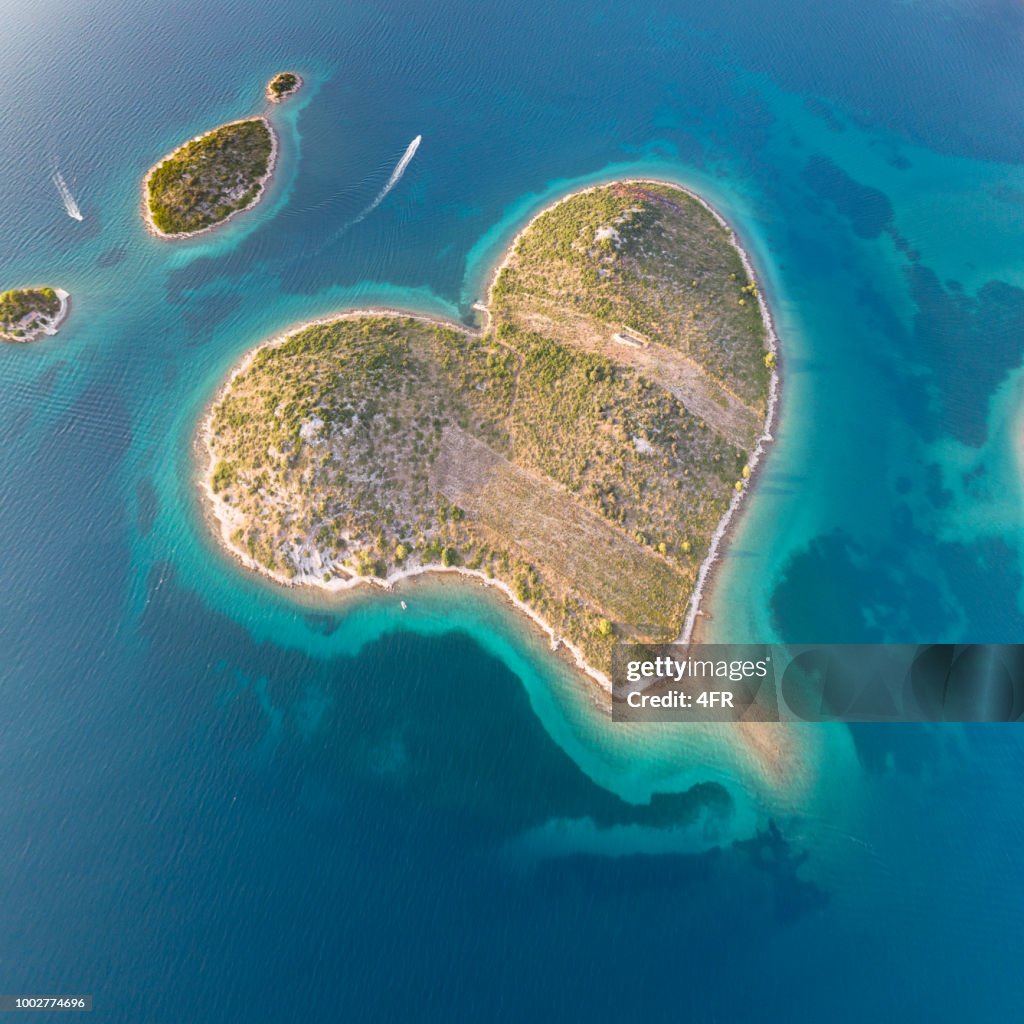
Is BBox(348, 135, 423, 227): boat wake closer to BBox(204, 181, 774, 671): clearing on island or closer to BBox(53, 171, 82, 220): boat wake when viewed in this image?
BBox(204, 181, 774, 671): clearing on island

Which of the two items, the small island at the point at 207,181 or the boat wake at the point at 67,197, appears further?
the boat wake at the point at 67,197

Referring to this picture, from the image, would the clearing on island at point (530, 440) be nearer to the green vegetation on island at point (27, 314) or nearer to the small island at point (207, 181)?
the green vegetation on island at point (27, 314)

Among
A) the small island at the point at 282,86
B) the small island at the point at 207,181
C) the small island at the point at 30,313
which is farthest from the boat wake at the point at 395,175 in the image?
the small island at the point at 30,313

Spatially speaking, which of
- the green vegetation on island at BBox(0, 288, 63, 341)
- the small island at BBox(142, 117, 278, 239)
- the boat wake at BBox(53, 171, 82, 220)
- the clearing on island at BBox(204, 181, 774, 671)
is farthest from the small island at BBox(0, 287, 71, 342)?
the clearing on island at BBox(204, 181, 774, 671)

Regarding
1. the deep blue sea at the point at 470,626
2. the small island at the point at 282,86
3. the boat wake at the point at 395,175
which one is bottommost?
the deep blue sea at the point at 470,626

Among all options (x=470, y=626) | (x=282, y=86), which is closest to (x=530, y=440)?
(x=470, y=626)

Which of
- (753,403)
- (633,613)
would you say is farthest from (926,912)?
(753,403)

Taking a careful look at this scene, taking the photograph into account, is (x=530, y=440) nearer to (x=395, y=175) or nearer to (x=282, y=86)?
(x=395, y=175)
